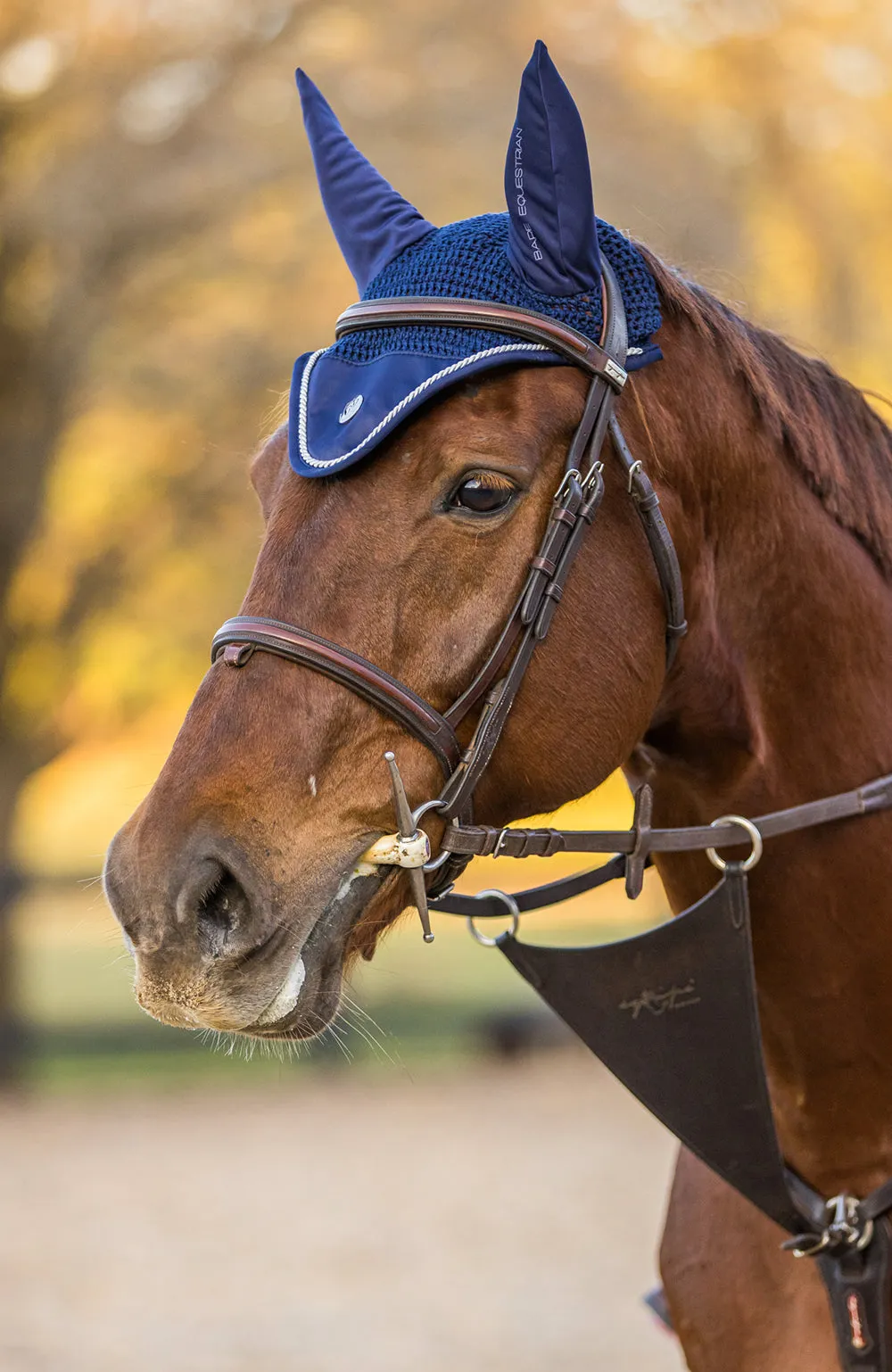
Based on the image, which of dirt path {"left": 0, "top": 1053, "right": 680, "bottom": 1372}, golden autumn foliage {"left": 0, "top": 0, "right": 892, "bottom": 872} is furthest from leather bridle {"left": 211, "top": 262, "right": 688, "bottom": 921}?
golden autumn foliage {"left": 0, "top": 0, "right": 892, "bottom": 872}

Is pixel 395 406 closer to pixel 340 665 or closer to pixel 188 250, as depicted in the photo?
pixel 340 665

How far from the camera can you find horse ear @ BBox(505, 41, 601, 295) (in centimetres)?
196

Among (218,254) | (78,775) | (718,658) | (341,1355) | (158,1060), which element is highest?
(218,254)

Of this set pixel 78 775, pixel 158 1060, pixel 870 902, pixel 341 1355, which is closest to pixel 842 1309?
pixel 870 902

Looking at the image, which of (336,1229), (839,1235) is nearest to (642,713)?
(839,1235)

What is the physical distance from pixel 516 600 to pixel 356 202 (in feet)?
2.66

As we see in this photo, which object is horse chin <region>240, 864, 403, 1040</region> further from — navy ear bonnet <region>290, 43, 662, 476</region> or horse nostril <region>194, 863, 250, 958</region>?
navy ear bonnet <region>290, 43, 662, 476</region>

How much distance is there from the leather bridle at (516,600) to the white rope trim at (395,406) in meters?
0.02

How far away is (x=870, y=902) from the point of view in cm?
223

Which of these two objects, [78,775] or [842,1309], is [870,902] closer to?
[842,1309]

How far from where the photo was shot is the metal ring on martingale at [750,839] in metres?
→ 2.13

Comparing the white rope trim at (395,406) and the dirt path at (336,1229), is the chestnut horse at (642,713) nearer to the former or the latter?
the white rope trim at (395,406)

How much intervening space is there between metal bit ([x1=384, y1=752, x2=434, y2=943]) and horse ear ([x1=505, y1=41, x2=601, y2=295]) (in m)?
0.75

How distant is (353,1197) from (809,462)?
22.8 ft
